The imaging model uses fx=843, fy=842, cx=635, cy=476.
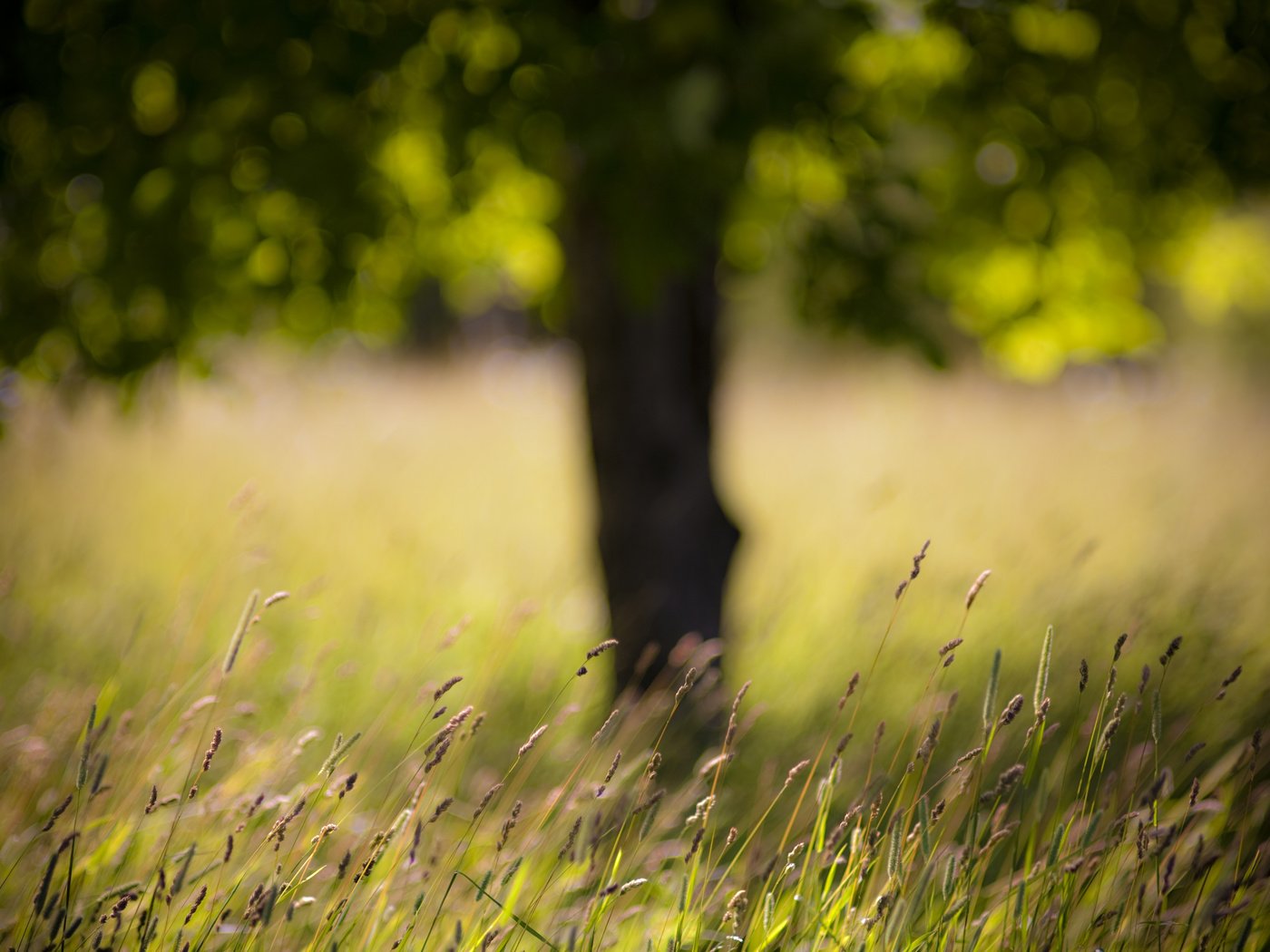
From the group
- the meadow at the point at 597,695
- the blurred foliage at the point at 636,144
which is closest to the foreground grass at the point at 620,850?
the meadow at the point at 597,695

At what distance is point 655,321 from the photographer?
10.1 ft

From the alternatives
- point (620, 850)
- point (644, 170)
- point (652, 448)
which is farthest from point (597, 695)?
point (644, 170)

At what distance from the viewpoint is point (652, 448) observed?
3.12m

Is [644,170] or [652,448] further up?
[644,170]

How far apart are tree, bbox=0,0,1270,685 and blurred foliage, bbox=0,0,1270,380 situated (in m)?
0.01

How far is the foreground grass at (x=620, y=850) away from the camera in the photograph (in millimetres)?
1340

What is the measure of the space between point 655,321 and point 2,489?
190 inches

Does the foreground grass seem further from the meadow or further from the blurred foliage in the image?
the blurred foliage

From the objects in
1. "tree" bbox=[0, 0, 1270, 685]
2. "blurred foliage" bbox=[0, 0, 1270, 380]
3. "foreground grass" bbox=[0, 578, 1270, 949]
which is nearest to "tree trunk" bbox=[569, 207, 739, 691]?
"tree" bbox=[0, 0, 1270, 685]

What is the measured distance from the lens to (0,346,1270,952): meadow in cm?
144

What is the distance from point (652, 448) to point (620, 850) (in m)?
1.82

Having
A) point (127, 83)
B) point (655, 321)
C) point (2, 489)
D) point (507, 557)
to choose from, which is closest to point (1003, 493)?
point (507, 557)

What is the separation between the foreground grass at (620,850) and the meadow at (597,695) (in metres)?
0.02

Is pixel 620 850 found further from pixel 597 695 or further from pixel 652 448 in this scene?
pixel 597 695
